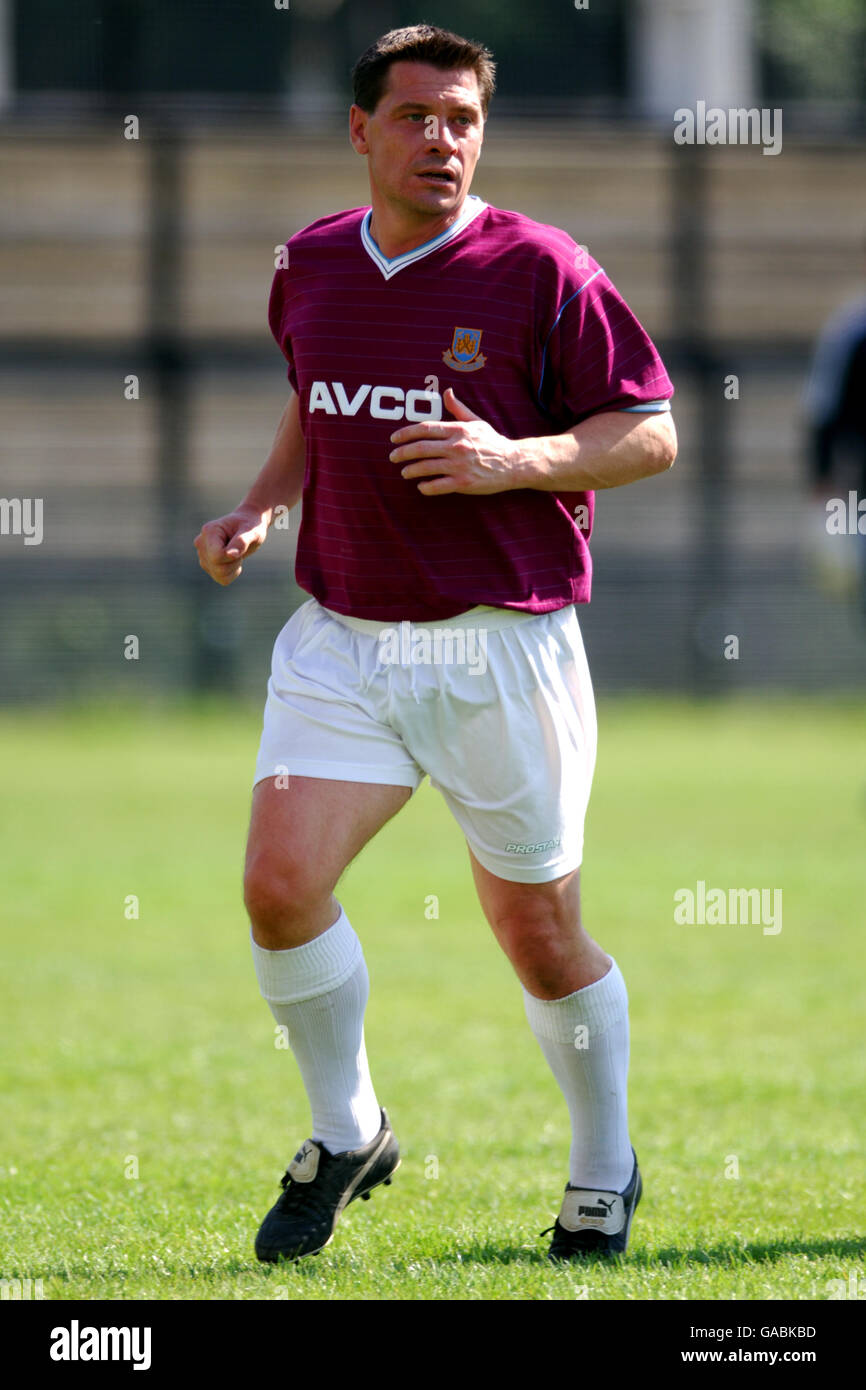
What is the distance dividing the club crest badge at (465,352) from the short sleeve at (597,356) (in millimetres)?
132

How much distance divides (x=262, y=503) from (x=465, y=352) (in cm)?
68

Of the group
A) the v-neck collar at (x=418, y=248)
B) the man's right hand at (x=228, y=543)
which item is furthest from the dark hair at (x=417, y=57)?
the man's right hand at (x=228, y=543)

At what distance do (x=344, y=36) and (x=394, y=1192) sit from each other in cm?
2658

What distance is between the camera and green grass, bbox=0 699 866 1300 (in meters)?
3.77

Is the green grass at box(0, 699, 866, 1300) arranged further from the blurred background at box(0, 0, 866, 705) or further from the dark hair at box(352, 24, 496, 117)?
the blurred background at box(0, 0, 866, 705)

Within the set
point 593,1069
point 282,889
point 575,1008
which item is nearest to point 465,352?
point 282,889

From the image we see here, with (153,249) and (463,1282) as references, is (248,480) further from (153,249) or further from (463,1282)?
(463,1282)

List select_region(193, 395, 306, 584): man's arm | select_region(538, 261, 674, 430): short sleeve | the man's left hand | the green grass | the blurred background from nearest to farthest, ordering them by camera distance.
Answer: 1. the man's left hand
2. select_region(538, 261, 674, 430): short sleeve
3. the green grass
4. select_region(193, 395, 306, 584): man's arm
5. the blurred background

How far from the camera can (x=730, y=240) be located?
958 inches

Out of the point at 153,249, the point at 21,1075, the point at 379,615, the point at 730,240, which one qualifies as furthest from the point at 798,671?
the point at 379,615

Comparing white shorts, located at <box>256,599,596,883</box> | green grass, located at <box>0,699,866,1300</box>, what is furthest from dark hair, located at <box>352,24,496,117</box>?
green grass, located at <box>0,699,866,1300</box>

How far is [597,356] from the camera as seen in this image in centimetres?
365

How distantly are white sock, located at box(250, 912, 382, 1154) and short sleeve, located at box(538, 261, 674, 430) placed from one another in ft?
3.78

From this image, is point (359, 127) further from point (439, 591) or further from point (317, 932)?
point (317, 932)
